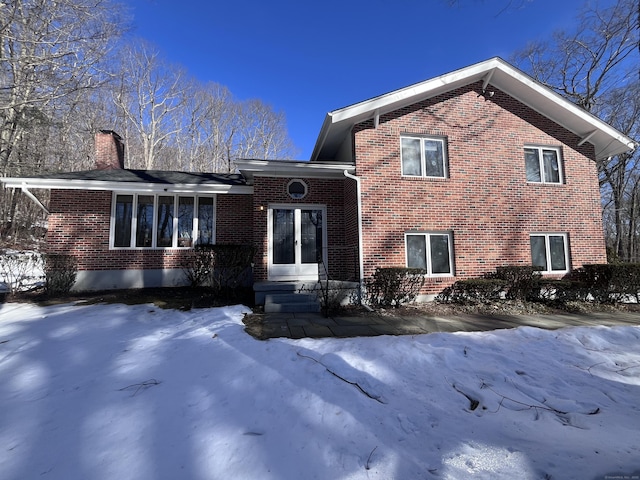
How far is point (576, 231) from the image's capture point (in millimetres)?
8930

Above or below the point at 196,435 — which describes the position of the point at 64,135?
above

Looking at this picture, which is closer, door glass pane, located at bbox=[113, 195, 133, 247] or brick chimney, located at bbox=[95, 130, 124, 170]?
door glass pane, located at bbox=[113, 195, 133, 247]

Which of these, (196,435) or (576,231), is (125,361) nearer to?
(196,435)

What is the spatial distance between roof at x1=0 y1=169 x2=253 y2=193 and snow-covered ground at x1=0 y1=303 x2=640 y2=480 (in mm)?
5147

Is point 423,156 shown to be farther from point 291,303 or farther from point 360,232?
point 291,303

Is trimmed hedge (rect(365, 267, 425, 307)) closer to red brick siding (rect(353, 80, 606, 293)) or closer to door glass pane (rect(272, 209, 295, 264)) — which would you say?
red brick siding (rect(353, 80, 606, 293))

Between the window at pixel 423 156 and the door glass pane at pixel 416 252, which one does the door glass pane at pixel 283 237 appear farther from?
the window at pixel 423 156

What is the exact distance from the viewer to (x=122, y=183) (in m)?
8.60

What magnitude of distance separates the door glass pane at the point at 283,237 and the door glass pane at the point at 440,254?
411 centimetres

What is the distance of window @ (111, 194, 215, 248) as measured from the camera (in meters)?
9.05

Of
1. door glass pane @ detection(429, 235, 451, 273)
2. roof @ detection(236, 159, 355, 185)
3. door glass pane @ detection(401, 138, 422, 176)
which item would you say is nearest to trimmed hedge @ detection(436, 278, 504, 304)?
door glass pane @ detection(429, 235, 451, 273)

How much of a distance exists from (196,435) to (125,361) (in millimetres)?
1985

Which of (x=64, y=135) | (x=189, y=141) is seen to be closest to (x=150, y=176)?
(x=64, y=135)

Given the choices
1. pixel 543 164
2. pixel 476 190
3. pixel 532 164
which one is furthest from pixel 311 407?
pixel 543 164
